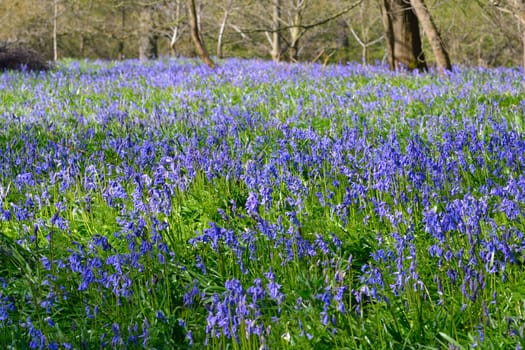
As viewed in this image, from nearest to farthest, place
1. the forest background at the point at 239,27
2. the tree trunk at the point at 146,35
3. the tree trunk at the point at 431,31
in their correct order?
the tree trunk at the point at 431,31 < the forest background at the point at 239,27 < the tree trunk at the point at 146,35

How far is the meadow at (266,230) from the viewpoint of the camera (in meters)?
3.00

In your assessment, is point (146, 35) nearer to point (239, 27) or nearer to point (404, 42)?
point (239, 27)

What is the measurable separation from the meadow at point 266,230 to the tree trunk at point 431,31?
9.81 feet

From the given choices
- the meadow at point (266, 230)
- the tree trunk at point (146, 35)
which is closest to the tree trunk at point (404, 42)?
the meadow at point (266, 230)

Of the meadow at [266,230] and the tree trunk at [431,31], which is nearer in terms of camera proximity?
the meadow at [266,230]

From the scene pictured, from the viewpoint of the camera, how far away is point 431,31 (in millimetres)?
11023

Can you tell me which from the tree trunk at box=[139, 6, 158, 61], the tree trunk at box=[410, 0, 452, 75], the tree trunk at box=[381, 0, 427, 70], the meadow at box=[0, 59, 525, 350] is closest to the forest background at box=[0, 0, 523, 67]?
the tree trunk at box=[139, 6, 158, 61]

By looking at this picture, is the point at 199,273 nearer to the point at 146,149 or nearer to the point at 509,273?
the point at 509,273

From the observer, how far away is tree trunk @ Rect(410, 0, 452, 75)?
10.8 meters

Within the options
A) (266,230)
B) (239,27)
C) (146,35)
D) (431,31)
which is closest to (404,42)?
(431,31)

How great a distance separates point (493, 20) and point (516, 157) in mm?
16038

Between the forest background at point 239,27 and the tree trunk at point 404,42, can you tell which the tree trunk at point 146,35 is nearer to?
the forest background at point 239,27

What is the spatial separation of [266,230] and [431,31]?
8245mm

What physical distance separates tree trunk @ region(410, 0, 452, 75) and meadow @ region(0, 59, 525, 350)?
299cm
